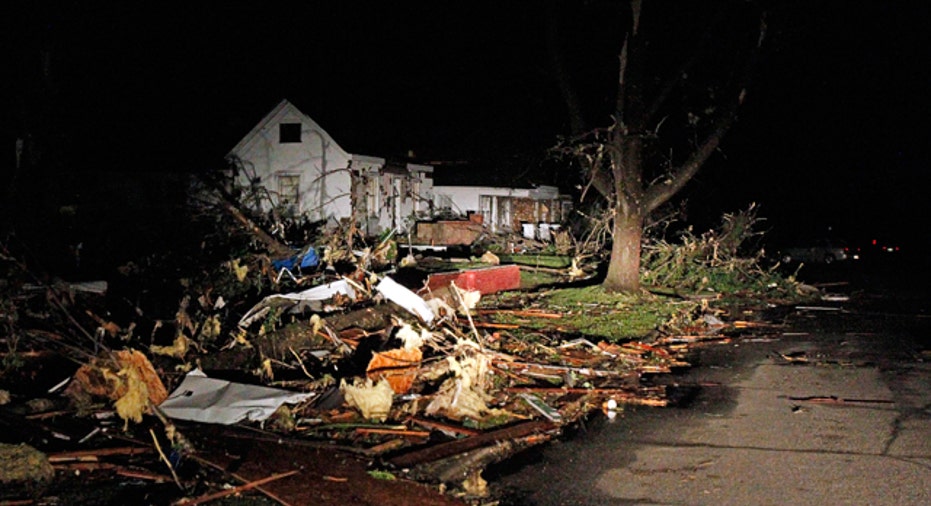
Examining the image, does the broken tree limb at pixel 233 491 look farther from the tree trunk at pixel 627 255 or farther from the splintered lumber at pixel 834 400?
the tree trunk at pixel 627 255

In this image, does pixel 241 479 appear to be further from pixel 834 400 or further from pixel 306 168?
pixel 306 168

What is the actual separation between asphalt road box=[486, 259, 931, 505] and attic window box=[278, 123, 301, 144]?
21.0m

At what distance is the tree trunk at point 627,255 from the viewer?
57.6ft

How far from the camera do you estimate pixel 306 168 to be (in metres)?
29.9

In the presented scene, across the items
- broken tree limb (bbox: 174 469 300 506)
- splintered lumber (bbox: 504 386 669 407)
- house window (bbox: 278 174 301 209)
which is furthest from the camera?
house window (bbox: 278 174 301 209)

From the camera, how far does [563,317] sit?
14.5 meters

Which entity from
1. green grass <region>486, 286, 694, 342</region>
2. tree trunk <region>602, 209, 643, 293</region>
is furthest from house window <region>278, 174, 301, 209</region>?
tree trunk <region>602, 209, 643, 293</region>

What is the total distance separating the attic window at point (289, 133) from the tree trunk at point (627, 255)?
15.9m

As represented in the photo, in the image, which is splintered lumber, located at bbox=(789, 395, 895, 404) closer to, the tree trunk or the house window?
the tree trunk

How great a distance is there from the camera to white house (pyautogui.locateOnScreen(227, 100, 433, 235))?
1155 inches

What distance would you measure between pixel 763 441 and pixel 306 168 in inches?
971

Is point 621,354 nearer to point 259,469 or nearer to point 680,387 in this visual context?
point 680,387

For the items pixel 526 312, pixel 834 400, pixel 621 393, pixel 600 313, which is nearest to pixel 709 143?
pixel 600 313

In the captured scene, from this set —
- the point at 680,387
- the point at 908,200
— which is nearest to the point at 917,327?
the point at 680,387
